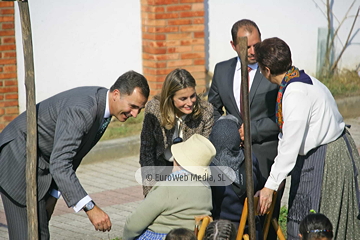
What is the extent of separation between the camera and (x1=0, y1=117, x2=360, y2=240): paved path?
5453mm

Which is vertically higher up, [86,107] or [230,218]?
[86,107]

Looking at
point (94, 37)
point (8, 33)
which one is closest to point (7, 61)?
point (8, 33)

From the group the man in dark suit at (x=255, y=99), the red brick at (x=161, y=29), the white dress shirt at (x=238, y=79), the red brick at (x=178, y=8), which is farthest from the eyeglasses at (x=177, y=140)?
the red brick at (x=178, y=8)

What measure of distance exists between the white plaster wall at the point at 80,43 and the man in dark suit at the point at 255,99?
13.2 ft

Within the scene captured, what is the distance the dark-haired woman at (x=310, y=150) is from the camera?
11.8 ft

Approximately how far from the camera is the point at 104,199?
20.8ft

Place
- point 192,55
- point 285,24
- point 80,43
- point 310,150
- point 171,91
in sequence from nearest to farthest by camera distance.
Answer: point 310,150
point 171,91
point 80,43
point 192,55
point 285,24

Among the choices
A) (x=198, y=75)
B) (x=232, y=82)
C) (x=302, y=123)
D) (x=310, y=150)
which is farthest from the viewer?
(x=198, y=75)

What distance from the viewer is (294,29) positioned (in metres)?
9.91

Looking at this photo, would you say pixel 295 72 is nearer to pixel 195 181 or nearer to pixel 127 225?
pixel 195 181

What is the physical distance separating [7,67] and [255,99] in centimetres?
435

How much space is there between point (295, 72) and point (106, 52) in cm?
514

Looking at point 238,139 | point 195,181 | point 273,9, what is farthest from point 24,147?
point 273,9

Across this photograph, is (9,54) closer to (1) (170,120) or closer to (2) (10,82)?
(2) (10,82)
